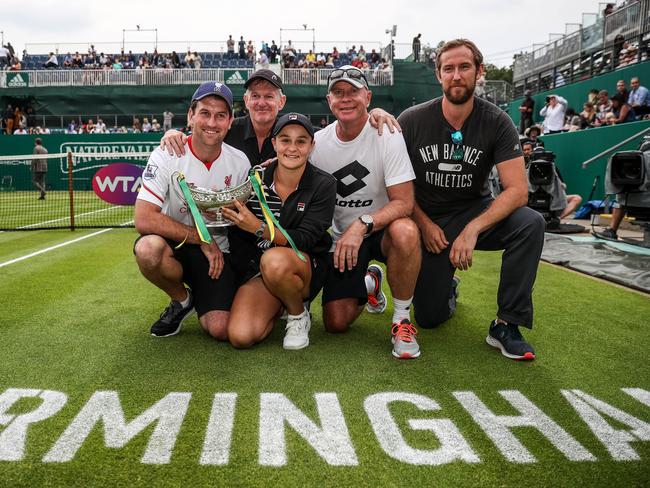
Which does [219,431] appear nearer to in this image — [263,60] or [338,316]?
[338,316]

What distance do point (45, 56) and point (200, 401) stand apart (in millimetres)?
37547

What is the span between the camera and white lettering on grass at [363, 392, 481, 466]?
2.29m

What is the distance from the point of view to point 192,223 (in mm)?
4035

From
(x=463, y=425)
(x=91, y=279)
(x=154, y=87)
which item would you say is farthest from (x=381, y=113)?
(x=154, y=87)

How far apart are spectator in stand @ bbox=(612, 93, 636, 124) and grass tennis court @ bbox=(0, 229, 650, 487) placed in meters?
7.79

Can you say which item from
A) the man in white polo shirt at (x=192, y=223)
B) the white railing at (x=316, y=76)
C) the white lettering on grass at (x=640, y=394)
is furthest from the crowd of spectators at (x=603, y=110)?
the white railing at (x=316, y=76)

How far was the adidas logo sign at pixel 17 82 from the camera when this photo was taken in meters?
28.8

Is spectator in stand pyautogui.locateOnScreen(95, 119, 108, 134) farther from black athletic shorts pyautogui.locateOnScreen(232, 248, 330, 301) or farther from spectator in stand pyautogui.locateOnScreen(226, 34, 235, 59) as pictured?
black athletic shorts pyautogui.locateOnScreen(232, 248, 330, 301)

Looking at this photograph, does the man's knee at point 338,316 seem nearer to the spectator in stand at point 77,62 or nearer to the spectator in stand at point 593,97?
the spectator in stand at point 593,97

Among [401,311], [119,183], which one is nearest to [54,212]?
[119,183]

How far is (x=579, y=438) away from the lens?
247cm

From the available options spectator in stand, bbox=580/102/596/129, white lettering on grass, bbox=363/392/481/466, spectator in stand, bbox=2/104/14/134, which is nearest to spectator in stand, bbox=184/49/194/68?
spectator in stand, bbox=2/104/14/134

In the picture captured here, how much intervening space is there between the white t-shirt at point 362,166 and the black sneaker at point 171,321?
130 centimetres

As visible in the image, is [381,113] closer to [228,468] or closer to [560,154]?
[228,468]
